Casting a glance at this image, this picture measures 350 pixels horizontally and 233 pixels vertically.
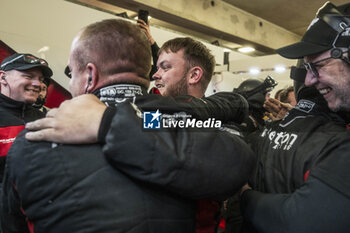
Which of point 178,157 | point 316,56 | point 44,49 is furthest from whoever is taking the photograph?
point 44,49

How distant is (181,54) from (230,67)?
2806 mm

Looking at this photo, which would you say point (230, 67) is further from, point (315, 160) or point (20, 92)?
point (315, 160)

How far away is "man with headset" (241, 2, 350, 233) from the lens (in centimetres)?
70

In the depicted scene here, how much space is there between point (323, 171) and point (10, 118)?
6.74 ft

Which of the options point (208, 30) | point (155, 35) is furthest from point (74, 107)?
point (208, 30)

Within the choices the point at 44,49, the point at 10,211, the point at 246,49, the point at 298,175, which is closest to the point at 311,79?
the point at 298,175

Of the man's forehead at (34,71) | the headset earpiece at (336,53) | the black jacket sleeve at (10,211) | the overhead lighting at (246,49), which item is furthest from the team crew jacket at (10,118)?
the overhead lighting at (246,49)

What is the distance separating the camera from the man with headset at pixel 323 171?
0.70 metres

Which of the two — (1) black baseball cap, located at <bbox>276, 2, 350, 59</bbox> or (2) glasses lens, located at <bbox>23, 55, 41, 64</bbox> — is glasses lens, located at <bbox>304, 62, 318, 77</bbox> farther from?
(2) glasses lens, located at <bbox>23, 55, 41, 64</bbox>

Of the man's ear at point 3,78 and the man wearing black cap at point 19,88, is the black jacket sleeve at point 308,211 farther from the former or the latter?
the man's ear at point 3,78

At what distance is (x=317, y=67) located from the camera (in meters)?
0.98

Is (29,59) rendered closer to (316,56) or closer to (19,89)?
(19,89)

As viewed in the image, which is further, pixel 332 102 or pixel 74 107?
pixel 332 102

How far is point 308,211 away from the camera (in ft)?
2.37
